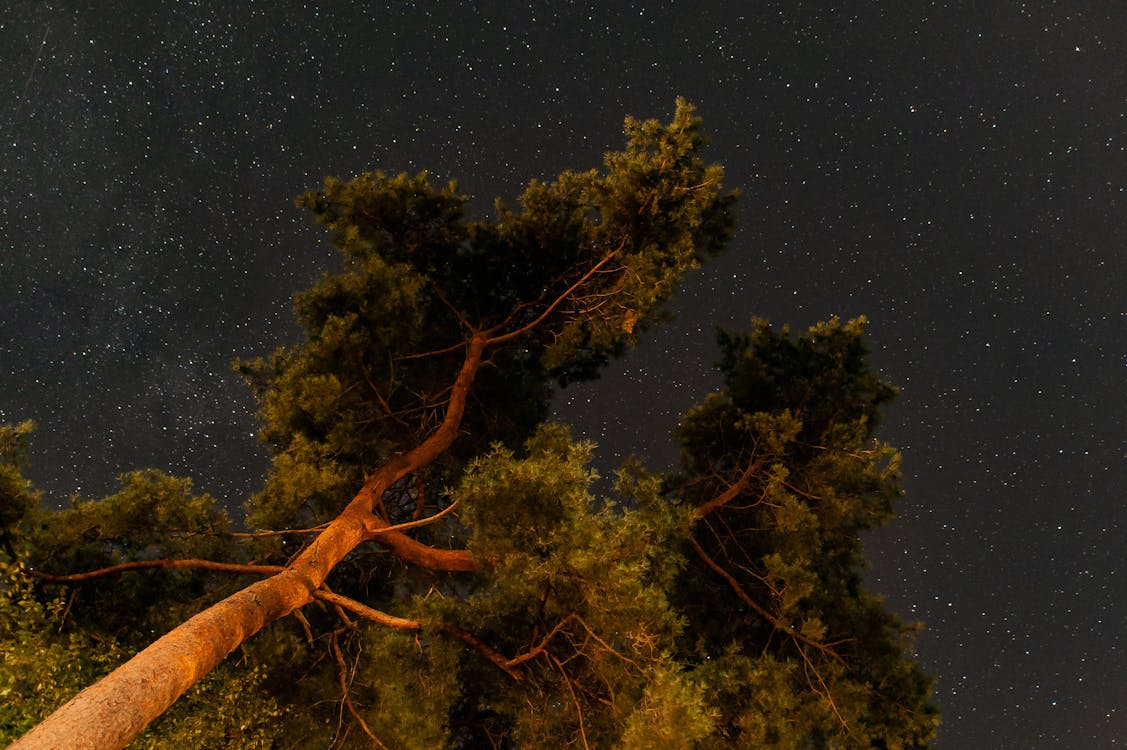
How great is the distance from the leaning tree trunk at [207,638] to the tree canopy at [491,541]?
0.9 inches

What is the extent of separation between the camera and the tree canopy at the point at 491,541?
19.7 ft

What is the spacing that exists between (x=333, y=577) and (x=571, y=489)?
614 cm

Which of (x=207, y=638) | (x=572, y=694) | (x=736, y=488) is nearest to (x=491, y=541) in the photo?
(x=572, y=694)

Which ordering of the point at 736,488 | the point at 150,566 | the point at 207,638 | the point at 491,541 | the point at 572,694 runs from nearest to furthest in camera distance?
1. the point at 207,638
2. the point at 491,541
3. the point at 572,694
4. the point at 150,566
5. the point at 736,488

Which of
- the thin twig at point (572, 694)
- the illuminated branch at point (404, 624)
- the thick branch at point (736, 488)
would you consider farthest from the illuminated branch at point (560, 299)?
the thin twig at point (572, 694)

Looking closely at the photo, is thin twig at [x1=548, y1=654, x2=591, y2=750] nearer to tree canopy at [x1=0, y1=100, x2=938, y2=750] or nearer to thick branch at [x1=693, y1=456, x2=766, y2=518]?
tree canopy at [x1=0, y1=100, x2=938, y2=750]

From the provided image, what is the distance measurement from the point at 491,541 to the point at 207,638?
8.03 ft

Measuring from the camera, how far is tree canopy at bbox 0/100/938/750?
19.7 feet

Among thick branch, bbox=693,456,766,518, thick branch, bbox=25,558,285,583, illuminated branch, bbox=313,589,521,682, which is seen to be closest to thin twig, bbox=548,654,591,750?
illuminated branch, bbox=313,589,521,682

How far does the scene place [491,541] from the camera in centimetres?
626

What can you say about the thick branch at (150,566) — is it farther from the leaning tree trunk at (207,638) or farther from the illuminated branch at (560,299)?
the illuminated branch at (560,299)

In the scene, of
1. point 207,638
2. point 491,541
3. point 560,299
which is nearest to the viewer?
point 207,638

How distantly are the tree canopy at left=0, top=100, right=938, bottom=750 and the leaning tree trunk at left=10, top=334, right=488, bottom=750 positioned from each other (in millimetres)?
24

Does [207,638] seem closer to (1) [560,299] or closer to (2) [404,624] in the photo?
(2) [404,624]
